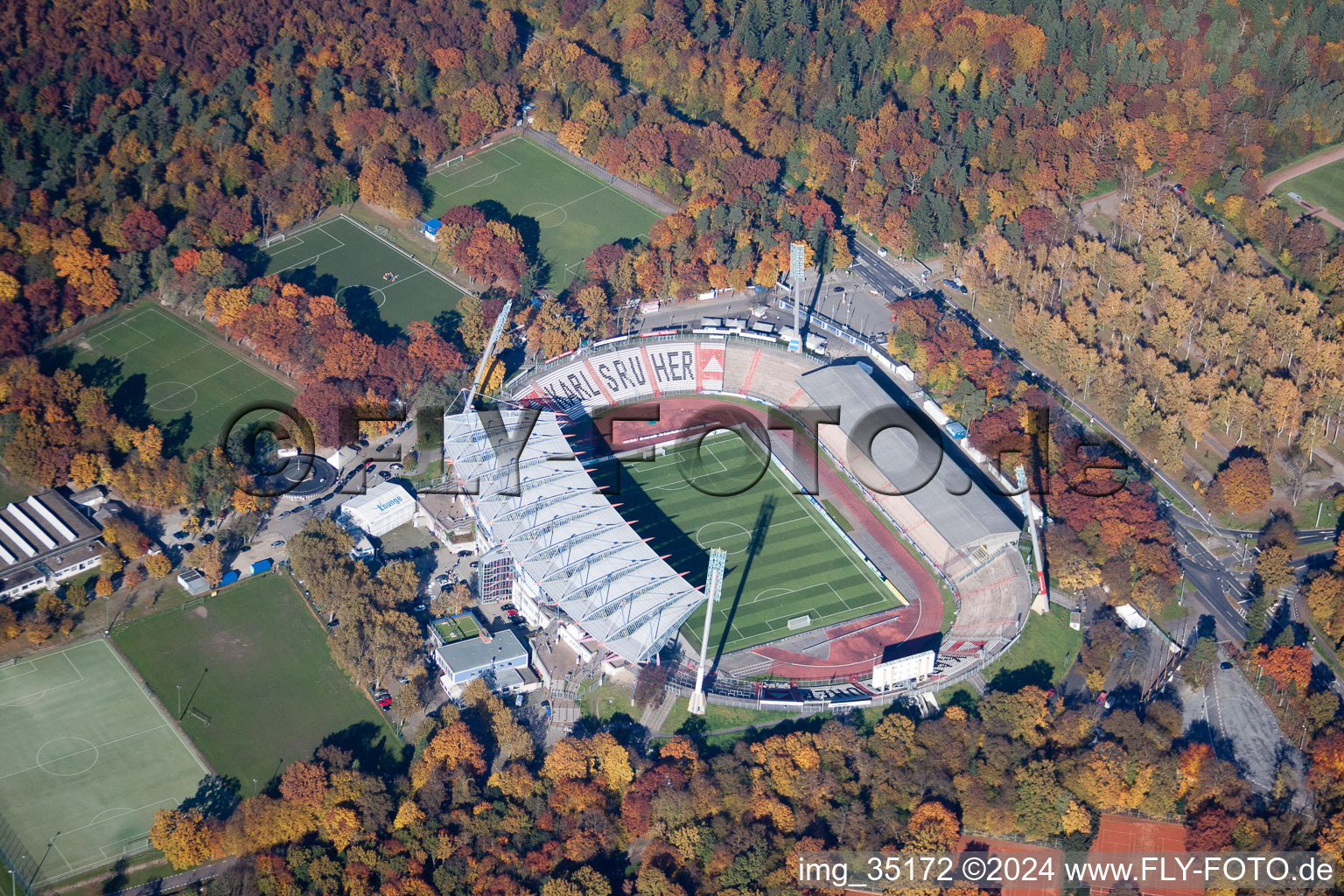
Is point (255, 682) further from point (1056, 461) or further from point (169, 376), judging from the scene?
point (1056, 461)

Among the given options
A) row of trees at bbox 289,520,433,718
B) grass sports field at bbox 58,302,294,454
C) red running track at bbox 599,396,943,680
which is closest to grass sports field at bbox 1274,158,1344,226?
red running track at bbox 599,396,943,680

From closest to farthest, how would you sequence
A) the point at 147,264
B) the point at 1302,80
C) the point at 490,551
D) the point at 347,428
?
the point at 490,551, the point at 347,428, the point at 147,264, the point at 1302,80

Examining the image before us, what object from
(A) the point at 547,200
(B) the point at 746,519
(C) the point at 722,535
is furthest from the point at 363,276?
(B) the point at 746,519

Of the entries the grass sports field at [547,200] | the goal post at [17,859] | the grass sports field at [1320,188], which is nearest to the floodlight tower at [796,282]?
the grass sports field at [547,200]

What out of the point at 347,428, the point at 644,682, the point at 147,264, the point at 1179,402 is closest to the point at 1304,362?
the point at 1179,402

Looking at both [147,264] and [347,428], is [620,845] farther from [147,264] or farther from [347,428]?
[147,264]

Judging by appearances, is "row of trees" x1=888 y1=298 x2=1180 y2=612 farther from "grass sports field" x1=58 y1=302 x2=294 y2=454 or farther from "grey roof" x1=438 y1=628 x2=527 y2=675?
"grass sports field" x1=58 y1=302 x2=294 y2=454
